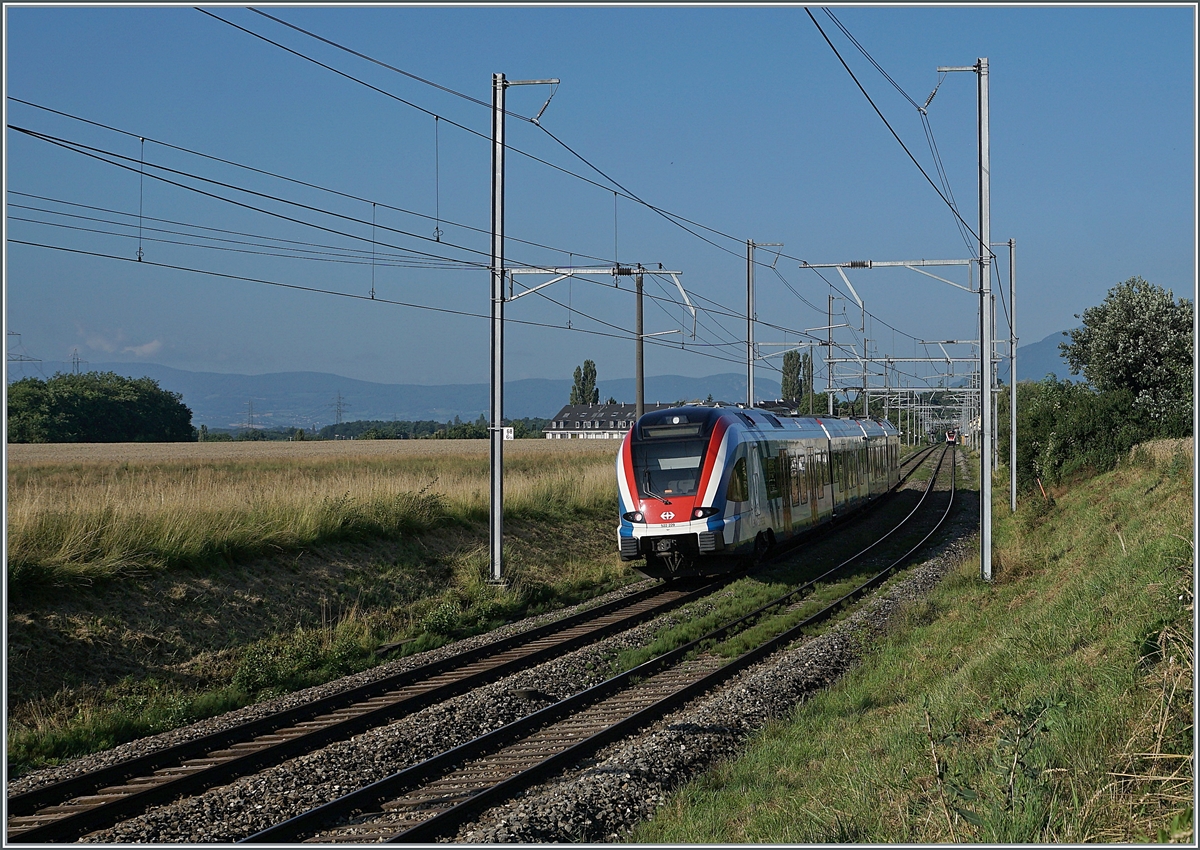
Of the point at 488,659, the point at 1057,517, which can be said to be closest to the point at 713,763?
the point at 488,659

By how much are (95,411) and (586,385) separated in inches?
3137

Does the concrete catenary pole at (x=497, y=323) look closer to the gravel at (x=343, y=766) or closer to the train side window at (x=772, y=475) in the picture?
the train side window at (x=772, y=475)

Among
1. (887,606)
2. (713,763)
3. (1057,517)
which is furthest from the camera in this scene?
(1057,517)

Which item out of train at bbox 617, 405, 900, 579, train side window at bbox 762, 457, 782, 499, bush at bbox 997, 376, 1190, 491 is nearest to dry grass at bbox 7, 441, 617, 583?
train at bbox 617, 405, 900, 579

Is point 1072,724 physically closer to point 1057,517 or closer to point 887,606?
point 887,606

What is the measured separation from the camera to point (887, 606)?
56.4 feet

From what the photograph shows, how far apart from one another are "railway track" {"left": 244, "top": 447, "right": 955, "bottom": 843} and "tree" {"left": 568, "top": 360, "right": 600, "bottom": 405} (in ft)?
420

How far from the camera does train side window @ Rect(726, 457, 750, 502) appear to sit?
1922 cm

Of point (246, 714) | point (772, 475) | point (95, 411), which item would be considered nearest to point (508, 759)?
point (246, 714)

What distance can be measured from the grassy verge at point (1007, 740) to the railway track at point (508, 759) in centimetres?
133

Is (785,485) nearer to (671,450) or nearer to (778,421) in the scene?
(778,421)

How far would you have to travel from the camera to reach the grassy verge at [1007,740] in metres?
5.70

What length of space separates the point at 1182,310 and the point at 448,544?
3228 centimetres

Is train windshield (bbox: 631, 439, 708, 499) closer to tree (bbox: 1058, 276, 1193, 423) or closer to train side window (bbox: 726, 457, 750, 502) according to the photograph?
train side window (bbox: 726, 457, 750, 502)
